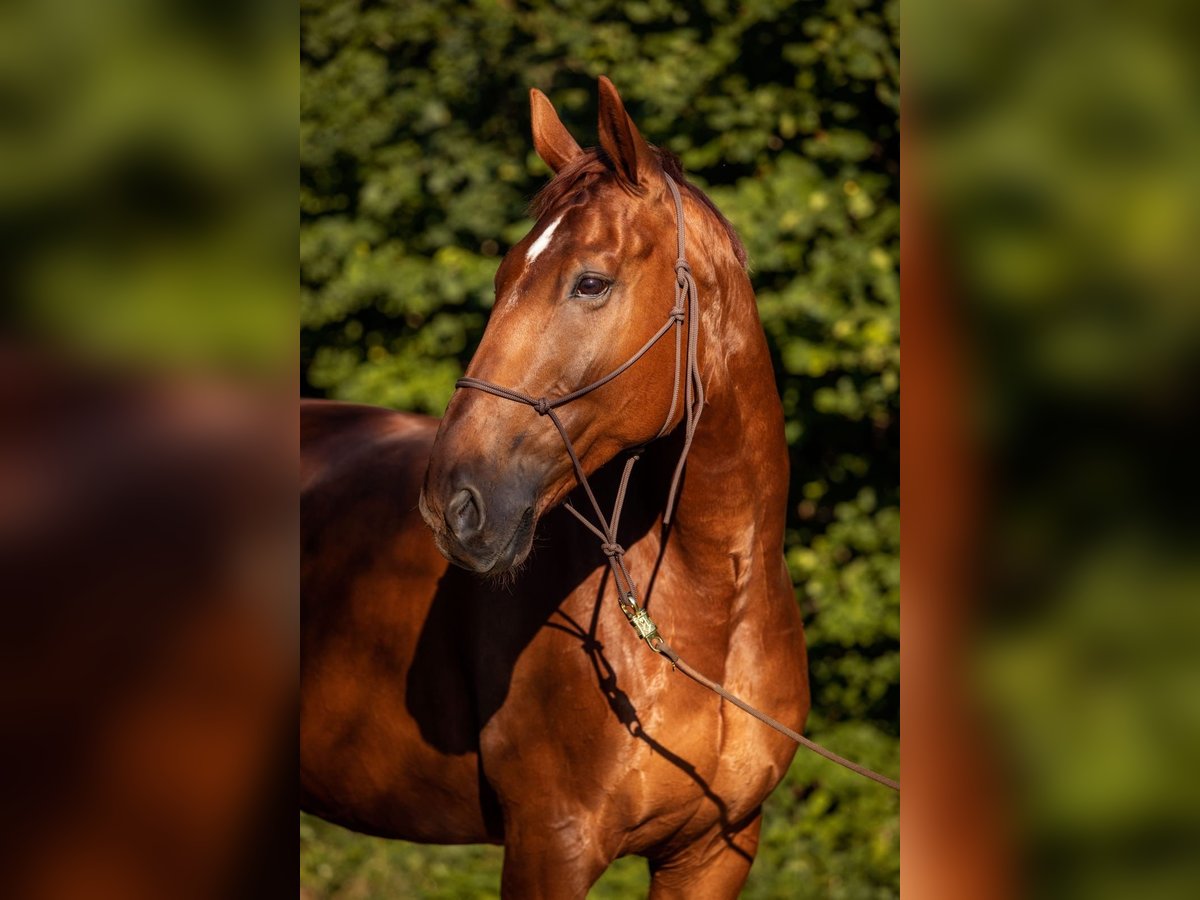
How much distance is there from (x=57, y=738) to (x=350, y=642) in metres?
2.62

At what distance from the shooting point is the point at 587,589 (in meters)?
2.55

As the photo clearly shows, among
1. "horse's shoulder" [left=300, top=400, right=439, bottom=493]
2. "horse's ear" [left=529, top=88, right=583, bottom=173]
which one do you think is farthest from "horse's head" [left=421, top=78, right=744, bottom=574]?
"horse's shoulder" [left=300, top=400, right=439, bottom=493]

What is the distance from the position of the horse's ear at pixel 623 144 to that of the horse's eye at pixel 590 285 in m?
0.24

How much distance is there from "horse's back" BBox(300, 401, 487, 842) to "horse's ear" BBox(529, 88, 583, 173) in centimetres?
101

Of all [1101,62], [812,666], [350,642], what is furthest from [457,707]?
[1101,62]

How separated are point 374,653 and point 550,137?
1.45 m

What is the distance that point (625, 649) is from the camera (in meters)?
2.48

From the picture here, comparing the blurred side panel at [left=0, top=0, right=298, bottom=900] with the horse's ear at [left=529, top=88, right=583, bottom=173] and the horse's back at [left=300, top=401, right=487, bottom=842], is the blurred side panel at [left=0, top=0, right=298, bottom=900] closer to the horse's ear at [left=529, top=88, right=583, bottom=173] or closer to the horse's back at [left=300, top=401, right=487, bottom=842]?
the horse's ear at [left=529, top=88, right=583, bottom=173]

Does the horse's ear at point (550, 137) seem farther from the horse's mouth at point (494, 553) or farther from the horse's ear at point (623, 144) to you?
the horse's mouth at point (494, 553)

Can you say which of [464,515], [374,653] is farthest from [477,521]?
[374,653]

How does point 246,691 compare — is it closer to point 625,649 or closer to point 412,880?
point 625,649

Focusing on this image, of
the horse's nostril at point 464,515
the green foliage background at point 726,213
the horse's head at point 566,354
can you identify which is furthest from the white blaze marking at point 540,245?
the green foliage background at point 726,213

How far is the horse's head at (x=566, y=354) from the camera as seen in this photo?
81.4 inches

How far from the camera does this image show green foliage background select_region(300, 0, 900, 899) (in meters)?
4.45
